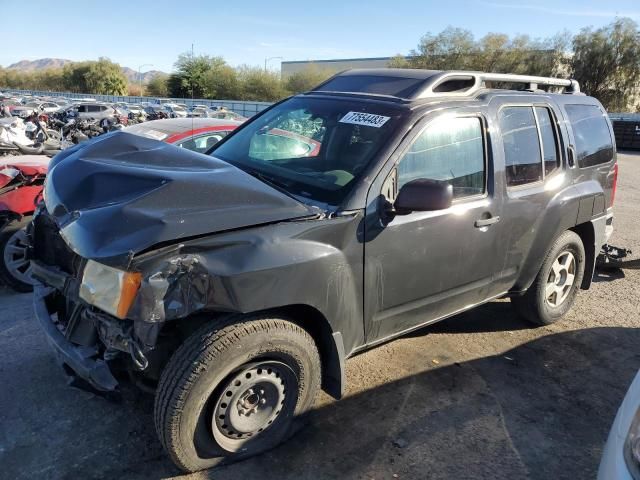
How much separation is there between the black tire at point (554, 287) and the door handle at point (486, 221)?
3.17 ft

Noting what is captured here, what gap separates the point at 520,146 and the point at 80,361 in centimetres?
315

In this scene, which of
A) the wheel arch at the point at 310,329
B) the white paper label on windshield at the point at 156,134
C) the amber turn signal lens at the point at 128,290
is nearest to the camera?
the amber turn signal lens at the point at 128,290

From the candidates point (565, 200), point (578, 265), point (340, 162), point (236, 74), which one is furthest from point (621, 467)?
point (236, 74)

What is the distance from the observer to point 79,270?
232 cm

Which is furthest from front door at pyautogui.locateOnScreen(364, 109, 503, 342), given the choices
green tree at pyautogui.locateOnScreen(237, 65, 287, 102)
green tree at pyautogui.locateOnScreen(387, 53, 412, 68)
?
green tree at pyautogui.locateOnScreen(237, 65, 287, 102)

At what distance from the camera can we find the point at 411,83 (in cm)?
335

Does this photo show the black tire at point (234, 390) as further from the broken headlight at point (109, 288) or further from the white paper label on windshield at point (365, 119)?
the white paper label on windshield at point (365, 119)

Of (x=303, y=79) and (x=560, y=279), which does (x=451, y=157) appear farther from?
(x=303, y=79)

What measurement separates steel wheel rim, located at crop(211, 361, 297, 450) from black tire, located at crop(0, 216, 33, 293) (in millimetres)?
3209

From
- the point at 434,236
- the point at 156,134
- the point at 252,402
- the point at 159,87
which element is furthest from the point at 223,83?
the point at 252,402

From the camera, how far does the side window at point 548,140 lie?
3840 mm

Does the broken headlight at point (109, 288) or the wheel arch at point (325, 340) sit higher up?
the broken headlight at point (109, 288)

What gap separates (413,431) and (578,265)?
2.49 metres

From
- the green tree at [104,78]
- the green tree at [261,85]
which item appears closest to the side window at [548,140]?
the green tree at [261,85]
